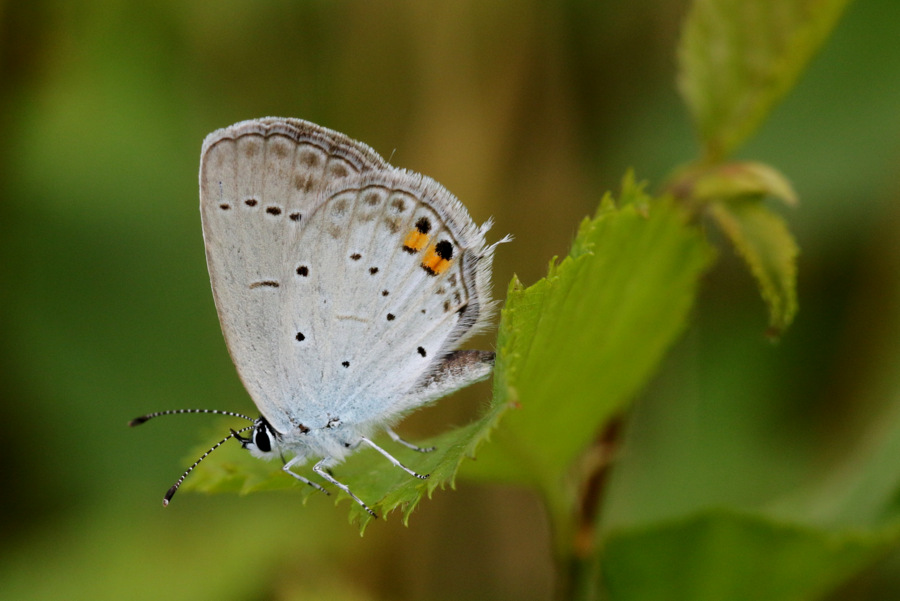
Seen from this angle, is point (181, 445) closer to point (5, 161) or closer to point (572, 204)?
point (5, 161)

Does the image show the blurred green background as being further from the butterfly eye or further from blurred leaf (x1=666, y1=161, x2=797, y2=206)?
blurred leaf (x1=666, y1=161, x2=797, y2=206)

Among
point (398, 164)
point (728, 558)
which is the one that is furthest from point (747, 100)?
point (398, 164)

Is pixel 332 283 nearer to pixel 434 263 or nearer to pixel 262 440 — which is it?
pixel 434 263

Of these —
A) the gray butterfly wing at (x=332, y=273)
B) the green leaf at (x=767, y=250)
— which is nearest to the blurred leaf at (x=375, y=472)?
the gray butterfly wing at (x=332, y=273)

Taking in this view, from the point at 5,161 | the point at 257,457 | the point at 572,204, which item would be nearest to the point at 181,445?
the point at 5,161

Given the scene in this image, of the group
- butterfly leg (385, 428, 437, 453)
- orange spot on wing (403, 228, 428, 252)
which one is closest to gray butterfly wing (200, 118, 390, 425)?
orange spot on wing (403, 228, 428, 252)
